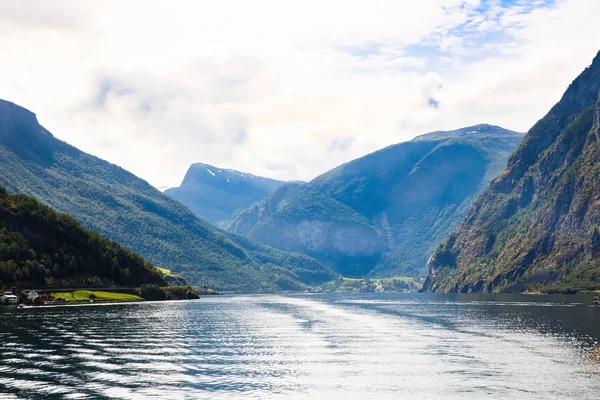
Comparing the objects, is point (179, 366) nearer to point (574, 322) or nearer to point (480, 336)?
point (480, 336)

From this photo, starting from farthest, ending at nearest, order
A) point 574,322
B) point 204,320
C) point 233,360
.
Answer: point 204,320 < point 574,322 < point 233,360

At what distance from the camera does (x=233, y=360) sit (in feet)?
324

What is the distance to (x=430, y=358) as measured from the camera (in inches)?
3900

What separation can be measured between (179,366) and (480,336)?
2655 inches

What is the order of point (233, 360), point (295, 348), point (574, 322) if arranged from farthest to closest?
point (574, 322) < point (295, 348) < point (233, 360)

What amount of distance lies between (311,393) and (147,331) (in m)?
71.9

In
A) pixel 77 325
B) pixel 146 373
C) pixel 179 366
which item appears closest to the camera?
pixel 146 373

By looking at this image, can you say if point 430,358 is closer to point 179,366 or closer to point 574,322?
point 179,366

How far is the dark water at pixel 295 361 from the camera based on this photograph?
7400cm

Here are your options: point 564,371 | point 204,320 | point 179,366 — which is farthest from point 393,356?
point 204,320

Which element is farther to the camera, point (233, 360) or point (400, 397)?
point (233, 360)

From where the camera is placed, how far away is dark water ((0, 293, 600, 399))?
7400 centimetres

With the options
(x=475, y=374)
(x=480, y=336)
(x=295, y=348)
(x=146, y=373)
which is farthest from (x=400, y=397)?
(x=480, y=336)

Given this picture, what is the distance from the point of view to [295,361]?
97500mm
